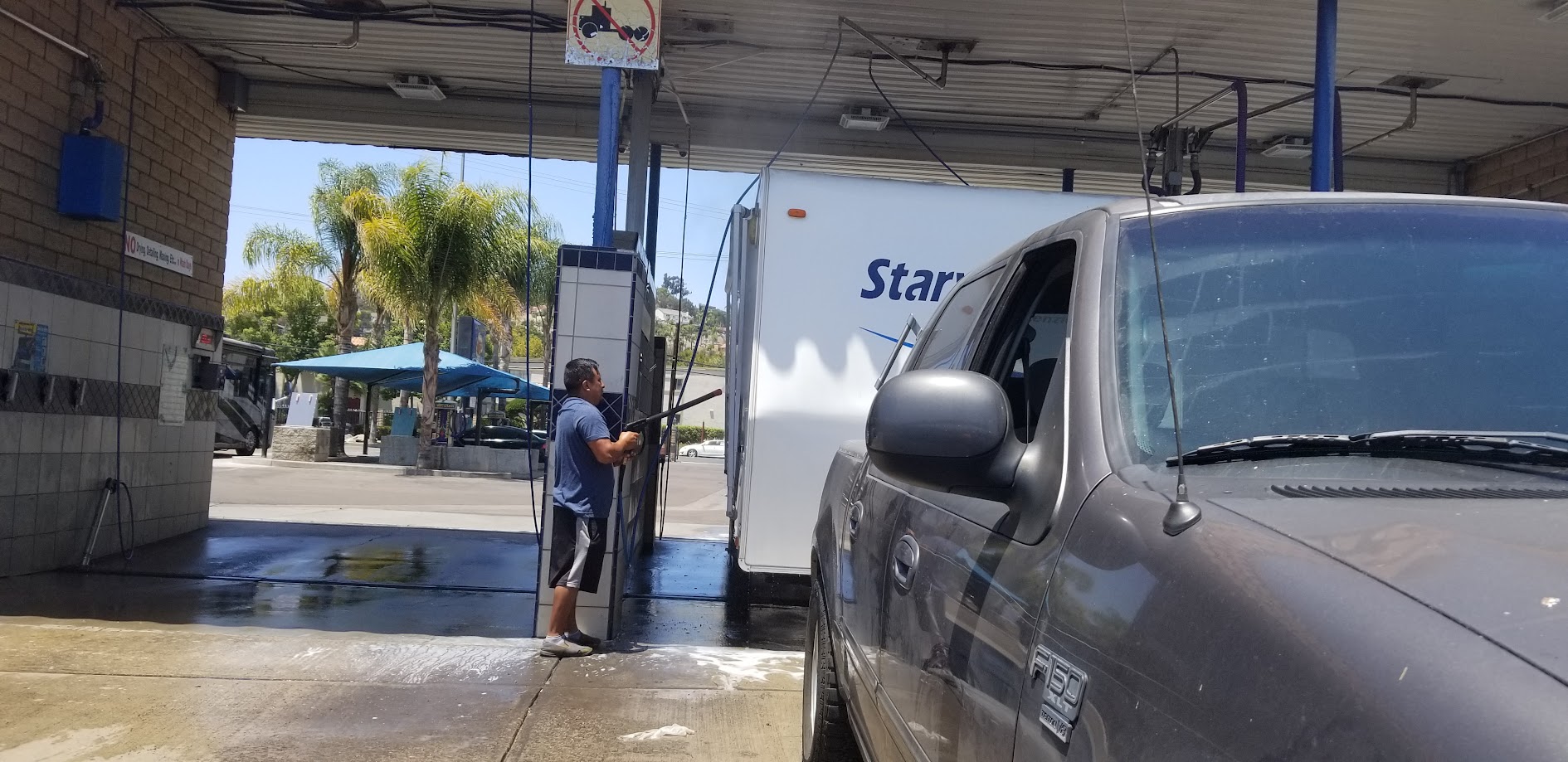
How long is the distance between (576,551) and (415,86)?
628cm

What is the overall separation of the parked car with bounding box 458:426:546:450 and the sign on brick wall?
62.7 feet

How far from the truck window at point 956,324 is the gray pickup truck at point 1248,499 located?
20 centimetres

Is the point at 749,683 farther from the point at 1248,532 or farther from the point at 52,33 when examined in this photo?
the point at 52,33

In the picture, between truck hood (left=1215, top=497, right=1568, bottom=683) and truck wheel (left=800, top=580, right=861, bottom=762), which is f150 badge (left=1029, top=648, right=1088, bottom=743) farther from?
truck wheel (left=800, top=580, right=861, bottom=762)

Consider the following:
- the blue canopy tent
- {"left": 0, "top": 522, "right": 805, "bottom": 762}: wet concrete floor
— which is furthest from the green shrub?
{"left": 0, "top": 522, "right": 805, "bottom": 762}: wet concrete floor

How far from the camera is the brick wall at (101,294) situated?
28.0ft

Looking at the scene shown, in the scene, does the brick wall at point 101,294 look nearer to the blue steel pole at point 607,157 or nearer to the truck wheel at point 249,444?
the blue steel pole at point 607,157

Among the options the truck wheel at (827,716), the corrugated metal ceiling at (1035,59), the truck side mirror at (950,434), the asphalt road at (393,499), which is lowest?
the asphalt road at (393,499)

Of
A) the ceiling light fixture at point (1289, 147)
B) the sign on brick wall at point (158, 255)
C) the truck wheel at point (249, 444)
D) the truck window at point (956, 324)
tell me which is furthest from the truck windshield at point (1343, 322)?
the truck wheel at point (249, 444)

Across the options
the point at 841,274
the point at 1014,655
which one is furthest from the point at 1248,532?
the point at 841,274

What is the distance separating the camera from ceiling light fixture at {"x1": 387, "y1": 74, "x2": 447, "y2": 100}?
447 inches

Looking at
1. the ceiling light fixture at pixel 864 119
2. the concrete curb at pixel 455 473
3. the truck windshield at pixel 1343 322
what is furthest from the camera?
the concrete curb at pixel 455 473

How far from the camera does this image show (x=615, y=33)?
25.8 ft

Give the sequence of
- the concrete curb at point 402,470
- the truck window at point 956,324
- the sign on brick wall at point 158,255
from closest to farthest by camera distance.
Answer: the truck window at point 956,324 < the sign on brick wall at point 158,255 < the concrete curb at point 402,470
